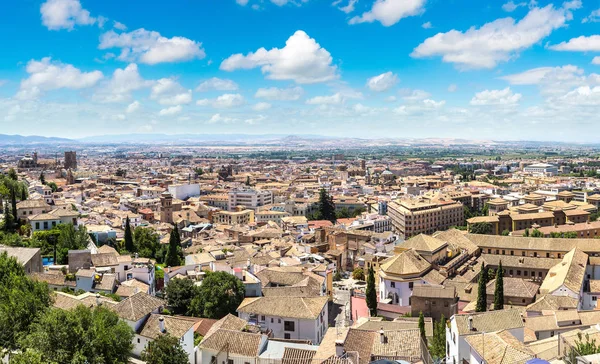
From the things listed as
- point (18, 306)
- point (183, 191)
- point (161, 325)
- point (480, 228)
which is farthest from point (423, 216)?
point (18, 306)

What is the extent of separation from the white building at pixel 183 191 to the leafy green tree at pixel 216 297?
6183 cm

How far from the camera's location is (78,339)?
15688mm

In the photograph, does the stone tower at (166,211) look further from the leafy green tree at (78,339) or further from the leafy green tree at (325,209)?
the leafy green tree at (78,339)

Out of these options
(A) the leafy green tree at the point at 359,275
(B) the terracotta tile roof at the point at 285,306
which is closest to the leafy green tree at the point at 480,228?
(A) the leafy green tree at the point at 359,275

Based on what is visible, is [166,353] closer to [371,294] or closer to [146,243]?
[371,294]

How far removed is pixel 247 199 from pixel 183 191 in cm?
1474

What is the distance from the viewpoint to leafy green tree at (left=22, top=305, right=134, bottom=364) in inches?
598

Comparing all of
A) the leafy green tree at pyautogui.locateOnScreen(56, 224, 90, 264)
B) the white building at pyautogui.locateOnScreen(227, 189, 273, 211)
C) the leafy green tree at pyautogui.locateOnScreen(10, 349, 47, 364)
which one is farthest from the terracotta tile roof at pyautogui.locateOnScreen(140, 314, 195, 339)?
the white building at pyautogui.locateOnScreen(227, 189, 273, 211)

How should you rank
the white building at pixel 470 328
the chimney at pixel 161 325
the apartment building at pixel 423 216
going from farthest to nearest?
the apartment building at pixel 423 216, the chimney at pixel 161 325, the white building at pixel 470 328

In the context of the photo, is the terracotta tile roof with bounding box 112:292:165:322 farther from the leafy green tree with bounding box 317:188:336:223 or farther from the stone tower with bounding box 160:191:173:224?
the leafy green tree with bounding box 317:188:336:223

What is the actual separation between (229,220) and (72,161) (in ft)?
289

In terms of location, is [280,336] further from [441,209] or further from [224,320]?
[441,209]

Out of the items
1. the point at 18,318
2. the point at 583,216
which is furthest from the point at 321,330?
the point at 583,216

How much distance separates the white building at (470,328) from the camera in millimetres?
19750
